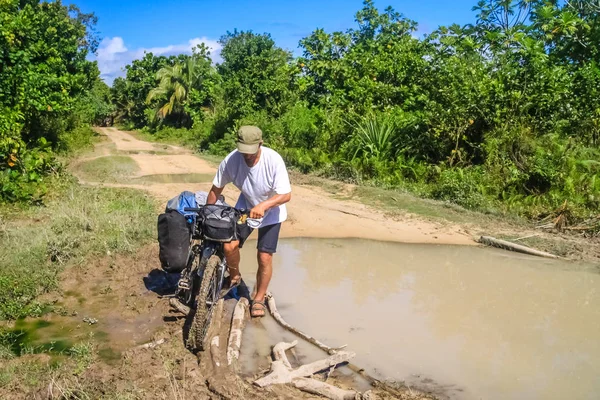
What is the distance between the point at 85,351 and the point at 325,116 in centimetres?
1183

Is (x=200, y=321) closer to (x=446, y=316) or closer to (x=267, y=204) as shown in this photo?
(x=267, y=204)

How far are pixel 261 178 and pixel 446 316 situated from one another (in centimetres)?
Answer: 239

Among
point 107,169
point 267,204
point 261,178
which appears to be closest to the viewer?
point 267,204

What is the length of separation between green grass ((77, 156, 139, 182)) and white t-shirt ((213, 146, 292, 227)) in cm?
853

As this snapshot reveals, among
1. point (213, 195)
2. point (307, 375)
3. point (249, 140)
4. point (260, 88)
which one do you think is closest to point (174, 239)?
point (213, 195)

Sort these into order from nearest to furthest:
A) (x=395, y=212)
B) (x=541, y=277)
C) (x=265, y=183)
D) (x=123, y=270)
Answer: (x=265, y=183), (x=123, y=270), (x=541, y=277), (x=395, y=212)

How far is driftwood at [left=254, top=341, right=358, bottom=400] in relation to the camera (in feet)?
12.5

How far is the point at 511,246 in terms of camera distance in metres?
7.98

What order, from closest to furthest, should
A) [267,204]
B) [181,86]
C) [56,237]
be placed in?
1. [267,204]
2. [56,237]
3. [181,86]

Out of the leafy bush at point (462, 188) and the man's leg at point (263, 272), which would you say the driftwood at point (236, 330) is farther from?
the leafy bush at point (462, 188)

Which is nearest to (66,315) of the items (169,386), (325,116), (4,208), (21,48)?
(169,386)

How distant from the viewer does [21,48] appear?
37.6 ft

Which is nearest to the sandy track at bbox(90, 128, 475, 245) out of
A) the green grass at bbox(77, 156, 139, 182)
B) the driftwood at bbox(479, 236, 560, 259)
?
the driftwood at bbox(479, 236, 560, 259)

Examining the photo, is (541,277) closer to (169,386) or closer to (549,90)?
(169,386)
